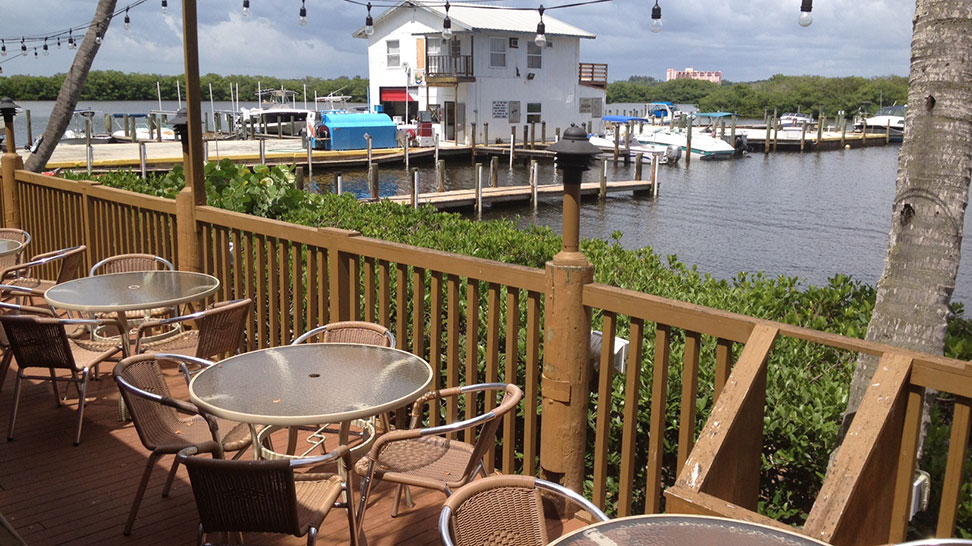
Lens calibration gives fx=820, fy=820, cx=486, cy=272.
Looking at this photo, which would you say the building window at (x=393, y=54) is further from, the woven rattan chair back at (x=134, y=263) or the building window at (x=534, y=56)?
the woven rattan chair back at (x=134, y=263)

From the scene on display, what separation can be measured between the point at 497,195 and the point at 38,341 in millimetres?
24344

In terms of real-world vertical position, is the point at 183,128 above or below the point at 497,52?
below

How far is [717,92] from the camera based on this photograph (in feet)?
426

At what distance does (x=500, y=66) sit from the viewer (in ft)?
166

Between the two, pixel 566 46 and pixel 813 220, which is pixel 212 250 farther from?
pixel 566 46

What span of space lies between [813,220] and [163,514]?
30158mm

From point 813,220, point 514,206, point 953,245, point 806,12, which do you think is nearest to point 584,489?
point 953,245

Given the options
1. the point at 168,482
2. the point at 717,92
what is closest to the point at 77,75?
the point at 168,482

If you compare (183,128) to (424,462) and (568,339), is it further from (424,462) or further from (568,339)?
(568,339)

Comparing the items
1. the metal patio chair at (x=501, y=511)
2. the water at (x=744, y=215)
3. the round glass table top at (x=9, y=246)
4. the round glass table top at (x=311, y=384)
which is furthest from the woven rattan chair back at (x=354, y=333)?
the water at (x=744, y=215)

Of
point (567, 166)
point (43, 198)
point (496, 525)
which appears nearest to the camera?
point (496, 525)

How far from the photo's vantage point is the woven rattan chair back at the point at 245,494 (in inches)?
106

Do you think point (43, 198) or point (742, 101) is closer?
point (43, 198)

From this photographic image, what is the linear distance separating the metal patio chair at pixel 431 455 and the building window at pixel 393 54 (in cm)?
5068
